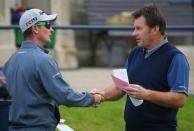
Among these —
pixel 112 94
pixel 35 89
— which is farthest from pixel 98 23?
pixel 35 89

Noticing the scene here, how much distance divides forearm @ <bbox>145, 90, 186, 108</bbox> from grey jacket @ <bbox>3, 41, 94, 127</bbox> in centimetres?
55

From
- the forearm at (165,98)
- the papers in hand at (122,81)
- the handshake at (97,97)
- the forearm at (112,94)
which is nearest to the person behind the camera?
the forearm at (165,98)

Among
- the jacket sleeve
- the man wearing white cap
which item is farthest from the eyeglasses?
the jacket sleeve

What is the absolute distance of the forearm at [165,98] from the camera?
14.9ft

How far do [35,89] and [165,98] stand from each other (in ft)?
3.16

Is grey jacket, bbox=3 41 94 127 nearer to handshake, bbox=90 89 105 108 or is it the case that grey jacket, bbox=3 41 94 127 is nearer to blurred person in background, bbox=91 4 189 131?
handshake, bbox=90 89 105 108

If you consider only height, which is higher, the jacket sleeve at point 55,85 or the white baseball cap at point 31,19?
the white baseball cap at point 31,19

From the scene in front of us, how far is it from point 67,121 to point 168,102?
12.0 ft

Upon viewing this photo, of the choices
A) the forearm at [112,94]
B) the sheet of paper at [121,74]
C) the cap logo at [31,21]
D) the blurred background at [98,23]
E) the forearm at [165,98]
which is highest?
the cap logo at [31,21]

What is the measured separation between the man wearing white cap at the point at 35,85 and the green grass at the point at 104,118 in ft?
10.7

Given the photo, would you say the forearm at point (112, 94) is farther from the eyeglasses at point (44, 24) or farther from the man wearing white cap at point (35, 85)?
the eyeglasses at point (44, 24)

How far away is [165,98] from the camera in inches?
179

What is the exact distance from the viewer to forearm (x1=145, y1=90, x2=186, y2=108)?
4.54 metres

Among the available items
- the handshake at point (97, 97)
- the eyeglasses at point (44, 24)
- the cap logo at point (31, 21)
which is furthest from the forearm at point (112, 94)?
the cap logo at point (31, 21)
